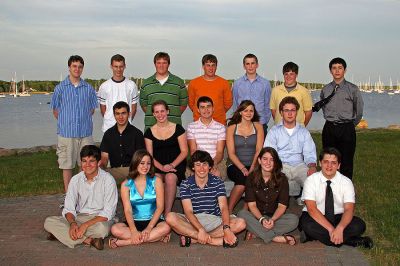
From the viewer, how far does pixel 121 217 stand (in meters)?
8.30

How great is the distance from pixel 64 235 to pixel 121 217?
1702 mm

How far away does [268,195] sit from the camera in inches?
276

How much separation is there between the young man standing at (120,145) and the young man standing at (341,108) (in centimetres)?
310

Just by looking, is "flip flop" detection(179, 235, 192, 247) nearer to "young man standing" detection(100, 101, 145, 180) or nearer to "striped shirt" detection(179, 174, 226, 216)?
"striped shirt" detection(179, 174, 226, 216)

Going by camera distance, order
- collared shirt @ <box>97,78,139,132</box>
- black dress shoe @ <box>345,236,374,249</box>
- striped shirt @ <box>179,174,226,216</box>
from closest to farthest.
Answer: black dress shoe @ <box>345,236,374,249</box> < striped shirt @ <box>179,174,226,216</box> < collared shirt @ <box>97,78,139,132</box>

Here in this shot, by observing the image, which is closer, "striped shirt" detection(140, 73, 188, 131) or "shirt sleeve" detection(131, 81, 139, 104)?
"striped shirt" detection(140, 73, 188, 131)

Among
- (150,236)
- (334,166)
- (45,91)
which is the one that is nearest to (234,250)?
(150,236)

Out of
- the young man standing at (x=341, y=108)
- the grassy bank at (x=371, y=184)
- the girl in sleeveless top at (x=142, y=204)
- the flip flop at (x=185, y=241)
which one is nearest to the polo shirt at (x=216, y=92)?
the young man standing at (x=341, y=108)

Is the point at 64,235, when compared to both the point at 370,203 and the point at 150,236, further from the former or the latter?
the point at 370,203

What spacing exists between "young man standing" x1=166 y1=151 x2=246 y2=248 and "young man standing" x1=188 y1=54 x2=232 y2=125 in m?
2.43

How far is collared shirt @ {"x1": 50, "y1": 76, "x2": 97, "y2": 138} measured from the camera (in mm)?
8703

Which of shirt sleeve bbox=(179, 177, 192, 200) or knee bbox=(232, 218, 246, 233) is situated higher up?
shirt sleeve bbox=(179, 177, 192, 200)

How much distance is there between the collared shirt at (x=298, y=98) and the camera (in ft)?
29.0

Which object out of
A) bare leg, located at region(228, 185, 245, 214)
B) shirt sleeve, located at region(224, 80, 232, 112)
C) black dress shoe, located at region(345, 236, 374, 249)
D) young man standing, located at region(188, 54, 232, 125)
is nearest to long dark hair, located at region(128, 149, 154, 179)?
bare leg, located at region(228, 185, 245, 214)
